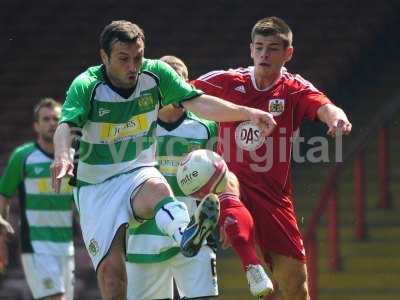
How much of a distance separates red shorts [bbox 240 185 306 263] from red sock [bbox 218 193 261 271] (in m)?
0.28

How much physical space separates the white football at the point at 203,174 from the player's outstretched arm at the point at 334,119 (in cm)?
69

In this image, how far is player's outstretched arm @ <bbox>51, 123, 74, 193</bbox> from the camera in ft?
25.6

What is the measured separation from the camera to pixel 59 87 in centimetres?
1684

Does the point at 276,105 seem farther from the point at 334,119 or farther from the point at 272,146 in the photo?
the point at 334,119

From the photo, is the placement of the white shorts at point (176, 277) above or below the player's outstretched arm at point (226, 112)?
below

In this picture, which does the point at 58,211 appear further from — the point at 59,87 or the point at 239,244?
the point at 59,87

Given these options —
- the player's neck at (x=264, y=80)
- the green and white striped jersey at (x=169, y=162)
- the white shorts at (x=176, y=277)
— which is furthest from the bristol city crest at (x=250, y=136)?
the white shorts at (x=176, y=277)

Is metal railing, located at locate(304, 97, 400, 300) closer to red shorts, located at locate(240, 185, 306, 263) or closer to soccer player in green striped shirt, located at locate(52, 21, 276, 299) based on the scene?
red shorts, located at locate(240, 185, 306, 263)

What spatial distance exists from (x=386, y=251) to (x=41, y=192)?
3325 millimetres

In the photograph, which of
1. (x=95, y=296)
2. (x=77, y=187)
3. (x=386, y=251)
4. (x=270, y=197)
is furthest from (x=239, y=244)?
(x=95, y=296)

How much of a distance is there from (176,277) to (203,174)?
151 cm

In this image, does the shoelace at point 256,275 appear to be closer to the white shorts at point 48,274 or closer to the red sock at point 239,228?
the red sock at point 239,228

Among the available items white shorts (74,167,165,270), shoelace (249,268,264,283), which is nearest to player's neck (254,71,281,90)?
white shorts (74,167,165,270)

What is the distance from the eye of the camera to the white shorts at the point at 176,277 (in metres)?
9.33
